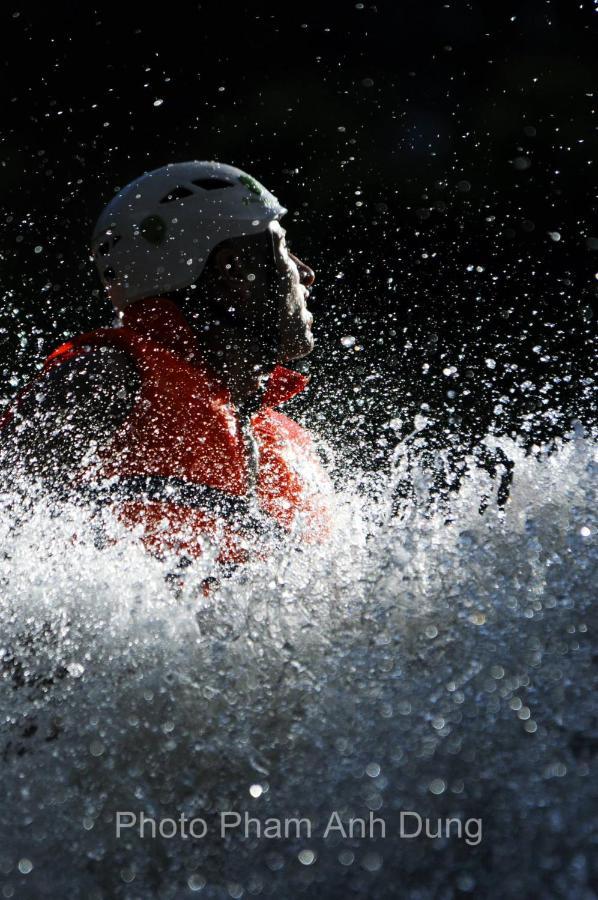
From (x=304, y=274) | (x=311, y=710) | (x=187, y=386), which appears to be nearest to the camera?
(x=311, y=710)

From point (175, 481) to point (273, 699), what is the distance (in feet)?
2.57

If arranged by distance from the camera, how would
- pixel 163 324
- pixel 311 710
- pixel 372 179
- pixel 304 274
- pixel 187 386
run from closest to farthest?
pixel 311 710, pixel 187 386, pixel 163 324, pixel 304 274, pixel 372 179

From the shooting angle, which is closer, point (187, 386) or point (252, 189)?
point (187, 386)

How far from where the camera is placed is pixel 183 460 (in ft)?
7.10

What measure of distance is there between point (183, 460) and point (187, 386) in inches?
10.2

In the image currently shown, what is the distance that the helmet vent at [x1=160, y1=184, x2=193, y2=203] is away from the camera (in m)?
2.58

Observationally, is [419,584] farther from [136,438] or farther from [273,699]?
[136,438]

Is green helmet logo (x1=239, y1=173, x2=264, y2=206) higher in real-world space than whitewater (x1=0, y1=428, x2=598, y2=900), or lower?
higher

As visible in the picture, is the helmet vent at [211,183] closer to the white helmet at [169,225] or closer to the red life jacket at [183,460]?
the white helmet at [169,225]

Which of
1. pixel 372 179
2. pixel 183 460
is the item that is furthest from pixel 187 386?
pixel 372 179

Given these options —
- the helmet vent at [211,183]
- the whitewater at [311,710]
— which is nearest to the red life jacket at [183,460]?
the whitewater at [311,710]

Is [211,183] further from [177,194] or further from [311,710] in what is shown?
[311,710]

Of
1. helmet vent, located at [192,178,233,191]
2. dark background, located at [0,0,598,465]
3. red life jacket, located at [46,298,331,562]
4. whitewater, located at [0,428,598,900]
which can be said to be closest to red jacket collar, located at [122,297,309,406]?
red life jacket, located at [46,298,331,562]

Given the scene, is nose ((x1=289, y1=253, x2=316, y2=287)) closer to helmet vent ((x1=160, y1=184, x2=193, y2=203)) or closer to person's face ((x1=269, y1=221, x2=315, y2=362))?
person's face ((x1=269, y1=221, x2=315, y2=362))
